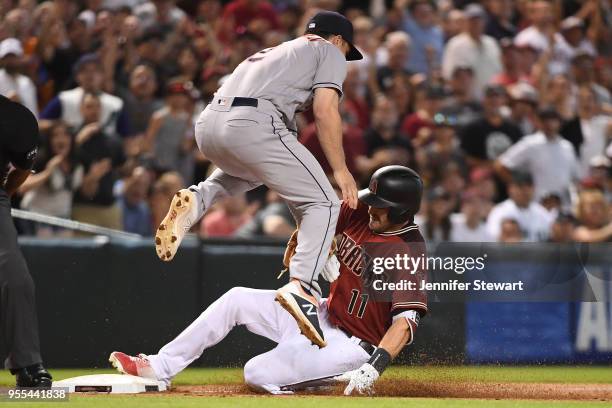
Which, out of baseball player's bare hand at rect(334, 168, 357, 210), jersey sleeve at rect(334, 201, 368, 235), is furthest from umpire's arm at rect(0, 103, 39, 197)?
jersey sleeve at rect(334, 201, 368, 235)

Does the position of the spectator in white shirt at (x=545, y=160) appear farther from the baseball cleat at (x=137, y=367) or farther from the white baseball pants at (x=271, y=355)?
the baseball cleat at (x=137, y=367)

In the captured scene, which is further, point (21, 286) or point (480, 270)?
point (480, 270)

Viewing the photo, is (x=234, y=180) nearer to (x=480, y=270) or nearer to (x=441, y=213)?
(x=480, y=270)

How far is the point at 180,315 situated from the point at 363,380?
115 inches

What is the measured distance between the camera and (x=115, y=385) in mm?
6871

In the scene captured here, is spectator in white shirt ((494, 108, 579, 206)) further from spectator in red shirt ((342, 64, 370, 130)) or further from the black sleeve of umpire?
the black sleeve of umpire

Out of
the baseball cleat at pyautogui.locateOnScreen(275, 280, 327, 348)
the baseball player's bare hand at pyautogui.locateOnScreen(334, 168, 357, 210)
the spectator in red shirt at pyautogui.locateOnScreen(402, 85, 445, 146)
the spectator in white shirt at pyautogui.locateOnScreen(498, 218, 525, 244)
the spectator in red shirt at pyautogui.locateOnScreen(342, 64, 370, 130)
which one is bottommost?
the spectator in white shirt at pyautogui.locateOnScreen(498, 218, 525, 244)

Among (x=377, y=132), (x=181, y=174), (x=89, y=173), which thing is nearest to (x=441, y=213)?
(x=377, y=132)

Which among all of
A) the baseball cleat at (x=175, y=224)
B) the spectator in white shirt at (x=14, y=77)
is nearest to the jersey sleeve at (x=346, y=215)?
the baseball cleat at (x=175, y=224)

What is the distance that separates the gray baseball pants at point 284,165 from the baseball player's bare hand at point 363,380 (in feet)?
1.82

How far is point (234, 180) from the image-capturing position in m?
7.33

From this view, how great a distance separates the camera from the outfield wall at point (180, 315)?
30.0 ft

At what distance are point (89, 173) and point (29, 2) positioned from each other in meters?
2.48

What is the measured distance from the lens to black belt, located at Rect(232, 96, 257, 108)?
687cm
